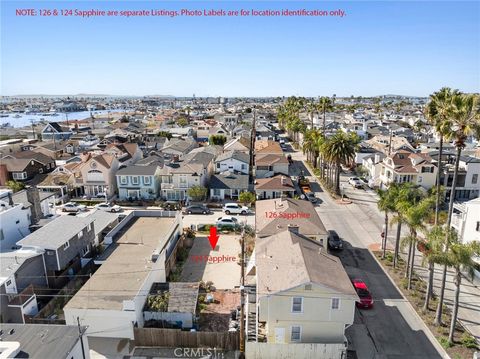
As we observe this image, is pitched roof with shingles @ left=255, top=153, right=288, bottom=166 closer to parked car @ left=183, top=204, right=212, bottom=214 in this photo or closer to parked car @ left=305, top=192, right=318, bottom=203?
parked car @ left=305, top=192, right=318, bottom=203

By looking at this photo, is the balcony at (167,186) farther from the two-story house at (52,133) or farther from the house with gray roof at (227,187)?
the two-story house at (52,133)

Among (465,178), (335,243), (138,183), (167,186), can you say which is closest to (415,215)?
(335,243)

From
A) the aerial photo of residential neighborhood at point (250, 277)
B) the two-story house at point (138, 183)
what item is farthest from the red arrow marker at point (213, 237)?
the two-story house at point (138, 183)

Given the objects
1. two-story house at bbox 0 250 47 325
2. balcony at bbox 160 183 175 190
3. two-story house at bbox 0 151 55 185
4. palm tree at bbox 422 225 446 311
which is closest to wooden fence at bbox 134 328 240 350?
two-story house at bbox 0 250 47 325

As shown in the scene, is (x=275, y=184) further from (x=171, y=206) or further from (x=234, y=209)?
(x=171, y=206)

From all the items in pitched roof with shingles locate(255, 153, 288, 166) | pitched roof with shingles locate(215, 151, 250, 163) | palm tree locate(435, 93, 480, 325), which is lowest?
pitched roof with shingles locate(255, 153, 288, 166)
